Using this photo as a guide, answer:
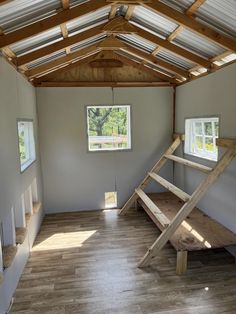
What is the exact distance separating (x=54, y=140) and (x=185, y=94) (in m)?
2.59

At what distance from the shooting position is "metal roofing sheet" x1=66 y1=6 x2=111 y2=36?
9.40 ft

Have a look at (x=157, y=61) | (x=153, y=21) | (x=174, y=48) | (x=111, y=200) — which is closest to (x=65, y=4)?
(x=153, y=21)

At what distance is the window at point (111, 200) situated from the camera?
5.07 meters

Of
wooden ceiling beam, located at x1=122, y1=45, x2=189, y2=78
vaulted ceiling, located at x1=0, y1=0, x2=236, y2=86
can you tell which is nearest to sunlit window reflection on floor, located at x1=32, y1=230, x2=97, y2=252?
vaulted ceiling, located at x1=0, y1=0, x2=236, y2=86

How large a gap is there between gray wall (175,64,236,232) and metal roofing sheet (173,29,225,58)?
279 millimetres

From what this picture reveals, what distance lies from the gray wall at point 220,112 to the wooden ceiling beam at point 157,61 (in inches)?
10.2

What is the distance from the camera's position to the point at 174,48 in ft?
11.2

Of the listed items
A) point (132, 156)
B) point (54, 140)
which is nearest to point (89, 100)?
point (54, 140)

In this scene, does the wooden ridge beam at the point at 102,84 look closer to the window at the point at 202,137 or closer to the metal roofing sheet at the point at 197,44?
the window at the point at 202,137

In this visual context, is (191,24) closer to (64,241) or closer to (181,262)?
(181,262)

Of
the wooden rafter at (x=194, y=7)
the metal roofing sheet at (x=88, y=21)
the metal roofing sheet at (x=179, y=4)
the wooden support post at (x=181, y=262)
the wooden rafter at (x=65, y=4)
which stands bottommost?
the wooden support post at (x=181, y=262)

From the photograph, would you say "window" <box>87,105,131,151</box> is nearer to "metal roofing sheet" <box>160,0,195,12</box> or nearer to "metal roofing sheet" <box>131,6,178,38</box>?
"metal roofing sheet" <box>131,6,178,38</box>

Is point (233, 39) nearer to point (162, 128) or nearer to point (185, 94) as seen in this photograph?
point (185, 94)

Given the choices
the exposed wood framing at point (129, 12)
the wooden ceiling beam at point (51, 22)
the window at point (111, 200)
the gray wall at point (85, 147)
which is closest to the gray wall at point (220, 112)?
the gray wall at point (85, 147)
